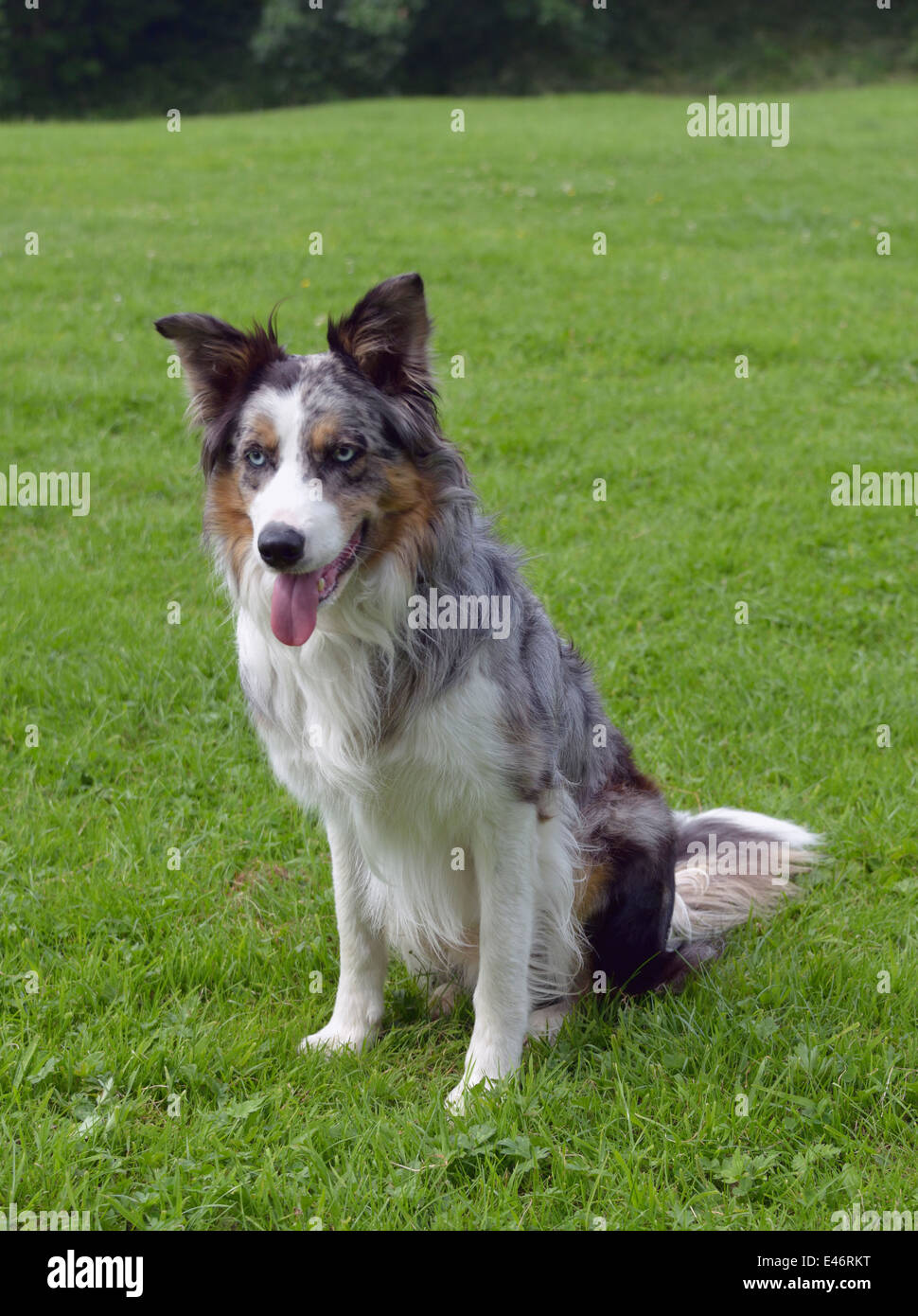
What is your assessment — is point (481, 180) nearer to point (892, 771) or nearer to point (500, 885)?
point (892, 771)

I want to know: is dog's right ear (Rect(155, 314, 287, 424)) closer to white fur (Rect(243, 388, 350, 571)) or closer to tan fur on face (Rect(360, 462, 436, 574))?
white fur (Rect(243, 388, 350, 571))

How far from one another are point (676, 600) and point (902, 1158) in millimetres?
3555

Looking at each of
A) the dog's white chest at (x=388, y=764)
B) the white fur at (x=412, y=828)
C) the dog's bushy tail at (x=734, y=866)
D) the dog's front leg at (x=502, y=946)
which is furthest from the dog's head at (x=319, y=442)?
the dog's bushy tail at (x=734, y=866)

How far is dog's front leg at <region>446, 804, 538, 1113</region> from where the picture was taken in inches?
129

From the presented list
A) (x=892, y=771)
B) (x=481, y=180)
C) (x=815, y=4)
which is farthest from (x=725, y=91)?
(x=892, y=771)

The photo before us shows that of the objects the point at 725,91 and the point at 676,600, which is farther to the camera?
the point at 725,91

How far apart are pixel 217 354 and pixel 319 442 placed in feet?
1.49

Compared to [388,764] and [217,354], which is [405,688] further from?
[217,354]

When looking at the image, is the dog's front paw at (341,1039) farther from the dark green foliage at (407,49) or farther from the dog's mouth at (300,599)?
the dark green foliage at (407,49)

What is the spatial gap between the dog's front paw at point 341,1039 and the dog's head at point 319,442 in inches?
52.8

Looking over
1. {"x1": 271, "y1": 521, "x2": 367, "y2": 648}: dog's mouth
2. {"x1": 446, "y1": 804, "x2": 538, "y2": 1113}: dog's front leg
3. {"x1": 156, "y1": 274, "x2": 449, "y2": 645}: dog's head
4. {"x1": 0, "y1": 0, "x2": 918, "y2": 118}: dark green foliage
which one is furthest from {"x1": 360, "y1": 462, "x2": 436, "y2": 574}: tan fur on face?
{"x1": 0, "y1": 0, "x2": 918, "y2": 118}: dark green foliage

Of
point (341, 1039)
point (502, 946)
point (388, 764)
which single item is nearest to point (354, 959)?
point (341, 1039)

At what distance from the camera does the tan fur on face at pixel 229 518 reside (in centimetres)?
308
